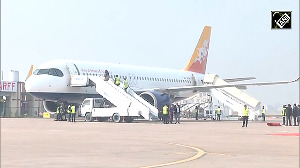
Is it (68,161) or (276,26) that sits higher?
(276,26)

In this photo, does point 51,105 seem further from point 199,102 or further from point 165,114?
point 199,102

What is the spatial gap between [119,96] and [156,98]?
3.20 metres

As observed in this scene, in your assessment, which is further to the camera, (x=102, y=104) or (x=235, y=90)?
(x=235, y=90)

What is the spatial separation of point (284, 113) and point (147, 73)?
13.9 meters

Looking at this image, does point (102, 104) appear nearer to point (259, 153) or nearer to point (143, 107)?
point (143, 107)

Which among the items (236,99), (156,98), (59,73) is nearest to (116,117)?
(156,98)

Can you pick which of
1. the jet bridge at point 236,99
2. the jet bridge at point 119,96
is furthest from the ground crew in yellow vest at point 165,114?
the jet bridge at point 236,99

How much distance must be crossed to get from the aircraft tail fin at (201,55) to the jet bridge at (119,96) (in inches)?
670

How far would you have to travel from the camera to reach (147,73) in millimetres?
48844

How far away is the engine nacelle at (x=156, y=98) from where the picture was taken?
4116 centimetres

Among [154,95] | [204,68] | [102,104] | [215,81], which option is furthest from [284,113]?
[204,68]

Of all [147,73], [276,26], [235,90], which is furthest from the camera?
[235,90]

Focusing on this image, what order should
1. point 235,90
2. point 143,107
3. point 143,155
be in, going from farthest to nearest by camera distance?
1. point 235,90
2. point 143,107
3. point 143,155

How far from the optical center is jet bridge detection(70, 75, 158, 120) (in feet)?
123
